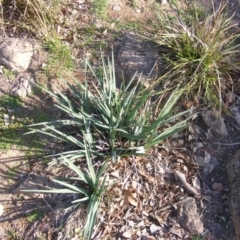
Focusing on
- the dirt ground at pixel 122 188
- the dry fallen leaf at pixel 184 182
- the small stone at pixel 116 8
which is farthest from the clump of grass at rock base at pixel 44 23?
the dry fallen leaf at pixel 184 182

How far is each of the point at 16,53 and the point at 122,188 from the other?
4.46 ft

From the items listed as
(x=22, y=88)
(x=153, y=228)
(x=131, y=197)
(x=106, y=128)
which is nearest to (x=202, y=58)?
(x=106, y=128)

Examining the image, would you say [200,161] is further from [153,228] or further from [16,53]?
[16,53]

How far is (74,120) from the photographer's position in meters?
2.57

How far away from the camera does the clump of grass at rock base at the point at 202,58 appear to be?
9.21 feet

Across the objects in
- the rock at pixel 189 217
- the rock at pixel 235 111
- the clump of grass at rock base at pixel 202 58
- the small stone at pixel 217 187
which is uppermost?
the clump of grass at rock base at pixel 202 58

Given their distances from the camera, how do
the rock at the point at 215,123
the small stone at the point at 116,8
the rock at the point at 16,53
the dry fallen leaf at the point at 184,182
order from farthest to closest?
the small stone at the point at 116,8 → the rock at the point at 16,53 → the rock at the point at 215,123 → the dry fallen leaf at the point at 184,182

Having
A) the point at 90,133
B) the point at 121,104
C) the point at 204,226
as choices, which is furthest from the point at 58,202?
the point at 204,226

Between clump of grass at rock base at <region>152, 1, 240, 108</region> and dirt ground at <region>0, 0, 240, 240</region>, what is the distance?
0.73 ft

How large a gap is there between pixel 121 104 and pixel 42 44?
0.98 meters

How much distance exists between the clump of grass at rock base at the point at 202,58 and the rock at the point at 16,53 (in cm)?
103

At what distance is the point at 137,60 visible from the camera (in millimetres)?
3010

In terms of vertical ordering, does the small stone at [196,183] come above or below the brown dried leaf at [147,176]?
above

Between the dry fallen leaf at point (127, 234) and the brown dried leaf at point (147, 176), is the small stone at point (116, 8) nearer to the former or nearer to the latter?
the brown dried leaf at point (147, 176)
